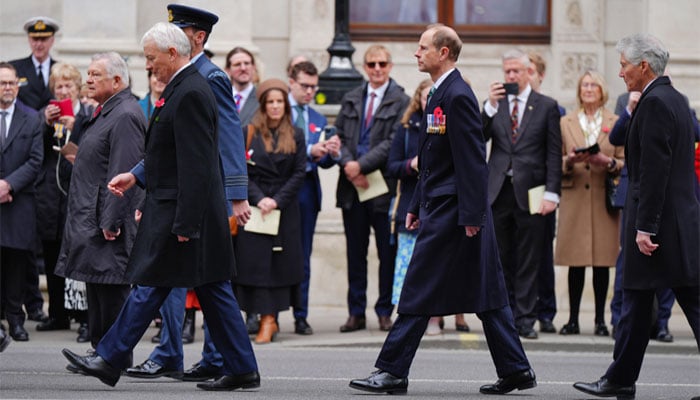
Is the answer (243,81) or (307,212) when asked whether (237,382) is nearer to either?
(307,212)

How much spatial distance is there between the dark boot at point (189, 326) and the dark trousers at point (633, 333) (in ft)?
14.3

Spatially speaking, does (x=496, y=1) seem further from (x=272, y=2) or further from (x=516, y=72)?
(x=516, y=72)

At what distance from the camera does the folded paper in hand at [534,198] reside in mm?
12836

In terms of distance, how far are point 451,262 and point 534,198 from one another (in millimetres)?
3826

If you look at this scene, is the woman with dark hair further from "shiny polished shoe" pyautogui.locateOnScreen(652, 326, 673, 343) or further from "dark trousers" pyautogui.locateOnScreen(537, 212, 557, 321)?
"shiny polished shoe" pyautogui.locateOnScreen(652, 326, 673, 343)

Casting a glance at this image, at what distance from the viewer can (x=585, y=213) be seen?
13320 millimetres

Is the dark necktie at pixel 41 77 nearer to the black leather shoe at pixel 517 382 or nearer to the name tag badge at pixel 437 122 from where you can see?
the name tag badge at pixel 437 122

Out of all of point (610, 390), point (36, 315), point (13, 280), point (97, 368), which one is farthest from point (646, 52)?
point (36, 315)

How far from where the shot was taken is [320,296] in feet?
48.8

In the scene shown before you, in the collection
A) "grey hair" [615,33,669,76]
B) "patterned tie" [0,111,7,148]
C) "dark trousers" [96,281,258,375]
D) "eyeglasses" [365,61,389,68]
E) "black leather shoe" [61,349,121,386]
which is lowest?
"black leather shoe" [61,349,121,386]

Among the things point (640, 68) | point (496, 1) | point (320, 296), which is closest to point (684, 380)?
point (640, 68)

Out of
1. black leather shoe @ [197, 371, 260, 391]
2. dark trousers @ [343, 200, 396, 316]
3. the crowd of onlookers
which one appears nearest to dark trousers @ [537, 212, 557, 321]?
the crowd of onlookers

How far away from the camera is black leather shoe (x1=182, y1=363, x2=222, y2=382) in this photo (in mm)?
9555

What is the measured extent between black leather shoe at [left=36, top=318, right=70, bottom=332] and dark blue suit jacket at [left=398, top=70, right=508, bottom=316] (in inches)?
189
